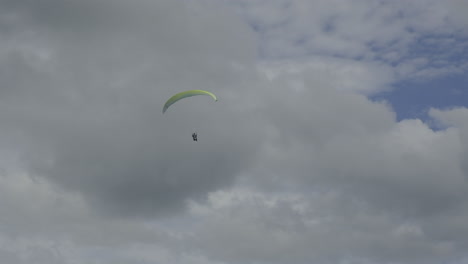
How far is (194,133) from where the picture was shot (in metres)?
112

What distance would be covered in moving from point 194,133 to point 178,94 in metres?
10.4

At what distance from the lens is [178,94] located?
4195 inches

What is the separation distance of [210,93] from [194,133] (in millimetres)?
13589

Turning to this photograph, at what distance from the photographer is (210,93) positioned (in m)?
102

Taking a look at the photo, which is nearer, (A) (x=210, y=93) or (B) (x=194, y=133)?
(A) (x=210, y=93)

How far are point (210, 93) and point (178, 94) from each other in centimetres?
811
